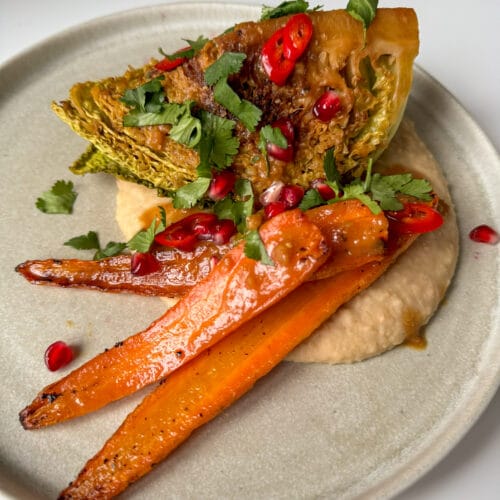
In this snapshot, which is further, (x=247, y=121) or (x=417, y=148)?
(x=417, y=148)

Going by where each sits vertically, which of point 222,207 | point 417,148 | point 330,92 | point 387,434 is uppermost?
point 330,92

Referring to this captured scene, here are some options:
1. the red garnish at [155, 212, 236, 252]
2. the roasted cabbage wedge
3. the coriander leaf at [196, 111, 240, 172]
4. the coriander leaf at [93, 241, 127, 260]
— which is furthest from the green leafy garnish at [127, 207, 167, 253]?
the coriander leaf at [196, 111, 240, 172]

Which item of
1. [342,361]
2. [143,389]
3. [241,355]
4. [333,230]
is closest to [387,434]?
[342,361]

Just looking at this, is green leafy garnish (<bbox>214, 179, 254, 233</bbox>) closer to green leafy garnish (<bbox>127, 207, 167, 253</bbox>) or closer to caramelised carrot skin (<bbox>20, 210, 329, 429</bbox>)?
green leafy garnish (<bbox>127, 207, 167, 253</bbox>)

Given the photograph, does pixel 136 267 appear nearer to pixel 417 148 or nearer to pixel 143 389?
pixel 143 389

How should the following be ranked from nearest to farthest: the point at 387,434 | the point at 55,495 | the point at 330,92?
the point at 55,495, the point at 387,434, the point at 330,92

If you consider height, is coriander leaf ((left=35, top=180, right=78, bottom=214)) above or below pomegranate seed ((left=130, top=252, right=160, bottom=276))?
above

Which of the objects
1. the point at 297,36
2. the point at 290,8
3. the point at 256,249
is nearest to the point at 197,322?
the point at 256,249

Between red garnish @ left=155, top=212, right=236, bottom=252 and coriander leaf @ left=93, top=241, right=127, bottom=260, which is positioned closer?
red garnish @ left=155, top=212, right=236, bottom=252
